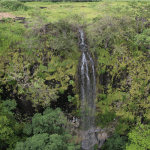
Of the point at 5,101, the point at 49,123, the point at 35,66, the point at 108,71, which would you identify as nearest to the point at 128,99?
the point at 108,71

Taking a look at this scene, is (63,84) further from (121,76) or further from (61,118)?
(121,76)

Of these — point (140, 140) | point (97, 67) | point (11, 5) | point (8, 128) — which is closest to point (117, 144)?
point (140, 140)

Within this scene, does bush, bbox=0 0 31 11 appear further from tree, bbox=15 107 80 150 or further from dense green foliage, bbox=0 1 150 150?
tree, bbox=15 107 80 150

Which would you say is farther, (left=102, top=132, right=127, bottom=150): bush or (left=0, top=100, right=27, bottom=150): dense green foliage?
(left=102, top=132, right=127, bottom=150): bush

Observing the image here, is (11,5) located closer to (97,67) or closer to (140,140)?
(97,67)

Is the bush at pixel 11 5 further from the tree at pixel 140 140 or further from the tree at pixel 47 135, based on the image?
the tree at pixel 140 140

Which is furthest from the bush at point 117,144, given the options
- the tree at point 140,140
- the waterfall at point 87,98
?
the waterfall at point 87,98

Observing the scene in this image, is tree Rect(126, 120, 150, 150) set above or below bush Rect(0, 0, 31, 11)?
below

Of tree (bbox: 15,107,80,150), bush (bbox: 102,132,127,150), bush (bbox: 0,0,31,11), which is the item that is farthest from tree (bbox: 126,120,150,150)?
bush (bbox: 0,0,31,11)
